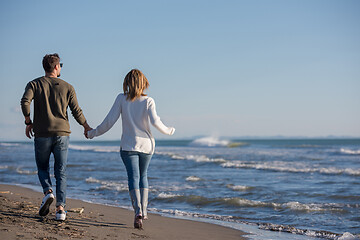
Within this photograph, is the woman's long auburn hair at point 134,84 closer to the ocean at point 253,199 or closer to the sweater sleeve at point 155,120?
the sweater sleeve at point 155,120

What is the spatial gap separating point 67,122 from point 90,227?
1.19 metres

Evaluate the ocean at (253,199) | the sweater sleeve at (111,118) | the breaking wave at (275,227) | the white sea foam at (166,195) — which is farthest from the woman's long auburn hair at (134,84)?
the white sea foam at (166,195)

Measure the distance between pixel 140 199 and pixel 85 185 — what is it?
6.33 metres

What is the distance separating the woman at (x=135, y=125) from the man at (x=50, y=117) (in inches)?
14.6

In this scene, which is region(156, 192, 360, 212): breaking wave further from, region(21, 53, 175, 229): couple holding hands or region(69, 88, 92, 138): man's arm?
region(69, 88, 92, 138): man's arm

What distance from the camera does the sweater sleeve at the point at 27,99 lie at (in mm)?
4086

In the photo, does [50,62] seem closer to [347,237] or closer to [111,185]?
[347,237]

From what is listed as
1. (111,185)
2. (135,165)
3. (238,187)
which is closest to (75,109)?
(135,165)

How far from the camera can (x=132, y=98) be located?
4.29 m

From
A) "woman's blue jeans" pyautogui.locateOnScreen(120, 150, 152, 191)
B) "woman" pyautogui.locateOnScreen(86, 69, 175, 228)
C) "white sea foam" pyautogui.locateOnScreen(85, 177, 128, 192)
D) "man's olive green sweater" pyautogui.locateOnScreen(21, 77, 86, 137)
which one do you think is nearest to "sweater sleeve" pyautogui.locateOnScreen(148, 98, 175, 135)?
"woman" pyautogui.locateOnScreen(86, 69, 175, 228)

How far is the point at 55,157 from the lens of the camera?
14.3 ft

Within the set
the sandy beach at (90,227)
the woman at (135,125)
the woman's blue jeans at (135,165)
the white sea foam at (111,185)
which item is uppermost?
the woman at (135,125)

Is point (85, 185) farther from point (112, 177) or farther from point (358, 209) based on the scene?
point (358, 209)

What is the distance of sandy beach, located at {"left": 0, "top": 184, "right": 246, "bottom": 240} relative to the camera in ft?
12.4
